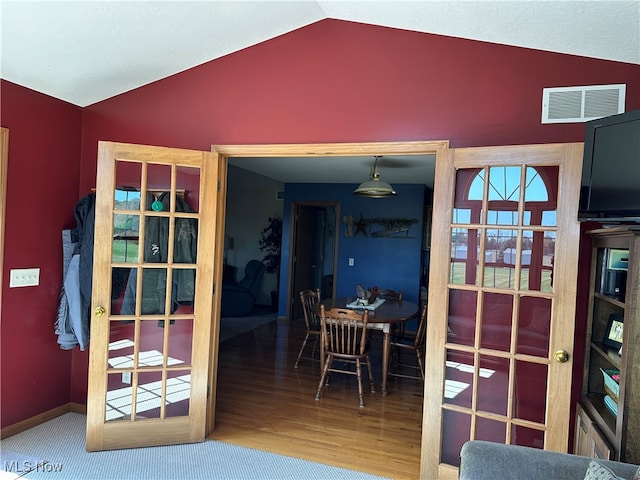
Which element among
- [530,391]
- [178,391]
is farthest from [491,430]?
[178,391]

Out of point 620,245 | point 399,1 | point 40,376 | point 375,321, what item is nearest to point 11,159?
point 40,376

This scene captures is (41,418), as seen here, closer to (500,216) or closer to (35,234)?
(35,234)

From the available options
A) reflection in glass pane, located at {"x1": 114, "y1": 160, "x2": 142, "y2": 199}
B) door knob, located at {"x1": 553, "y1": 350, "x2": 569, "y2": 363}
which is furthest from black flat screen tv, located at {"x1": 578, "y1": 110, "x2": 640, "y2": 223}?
reflection in glass pane, located at {"x1": 114, "y1": 160, "x2": 142, "y2": 199}

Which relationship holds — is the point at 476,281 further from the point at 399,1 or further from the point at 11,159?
the point at 11,159

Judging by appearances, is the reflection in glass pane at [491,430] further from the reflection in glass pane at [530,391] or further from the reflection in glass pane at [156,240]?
the reflection in glass pane at [156,240]

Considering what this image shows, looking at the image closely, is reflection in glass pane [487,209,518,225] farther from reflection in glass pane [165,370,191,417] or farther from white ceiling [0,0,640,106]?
reflection in glass pane [165,370,191,417]

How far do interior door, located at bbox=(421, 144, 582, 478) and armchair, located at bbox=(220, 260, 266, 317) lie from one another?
17.4 ft

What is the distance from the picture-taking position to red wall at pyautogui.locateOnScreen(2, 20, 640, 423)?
2434mm

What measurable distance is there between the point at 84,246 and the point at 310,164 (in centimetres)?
313

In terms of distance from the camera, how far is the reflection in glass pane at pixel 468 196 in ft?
8.02

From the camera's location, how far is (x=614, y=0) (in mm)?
1854

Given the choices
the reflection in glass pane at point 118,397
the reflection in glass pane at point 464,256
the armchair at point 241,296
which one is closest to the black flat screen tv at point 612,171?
the reflection in glass pane at point 464,256

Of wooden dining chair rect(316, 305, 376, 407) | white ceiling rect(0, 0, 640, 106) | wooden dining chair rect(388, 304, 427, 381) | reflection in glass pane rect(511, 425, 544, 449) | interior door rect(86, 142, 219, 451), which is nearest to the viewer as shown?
white ceiling rect(0, 0, 640, 106)

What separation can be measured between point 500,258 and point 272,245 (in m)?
6.57
